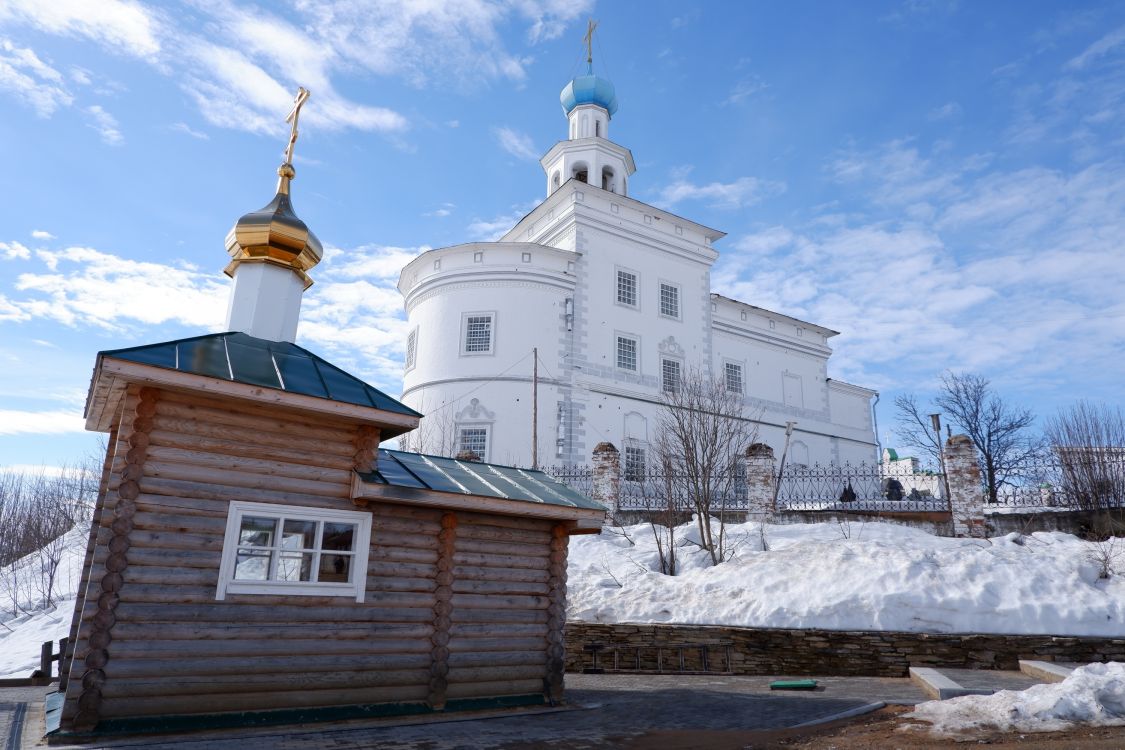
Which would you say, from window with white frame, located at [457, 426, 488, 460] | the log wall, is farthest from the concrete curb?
window with white frame, located at [457, 426, 488, 460]

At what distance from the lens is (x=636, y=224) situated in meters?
27.3

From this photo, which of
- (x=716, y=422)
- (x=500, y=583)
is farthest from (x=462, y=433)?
(x=500, y=583)

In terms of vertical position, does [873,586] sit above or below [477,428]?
below

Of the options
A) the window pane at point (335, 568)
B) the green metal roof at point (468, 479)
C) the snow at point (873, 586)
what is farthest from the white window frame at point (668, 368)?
the window pane at point (335, 568)

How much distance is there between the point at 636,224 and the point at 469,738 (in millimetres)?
22835

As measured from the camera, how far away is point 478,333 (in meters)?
24.6

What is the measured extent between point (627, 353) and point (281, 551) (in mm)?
19887

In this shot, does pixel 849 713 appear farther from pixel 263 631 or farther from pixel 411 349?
pixel 411 349

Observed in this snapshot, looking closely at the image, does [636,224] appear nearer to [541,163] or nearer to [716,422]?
[541,163]

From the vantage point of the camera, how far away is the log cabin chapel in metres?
6.30

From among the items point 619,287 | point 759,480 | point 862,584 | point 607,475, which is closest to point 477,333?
point 619,287

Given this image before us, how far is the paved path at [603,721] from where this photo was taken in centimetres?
616

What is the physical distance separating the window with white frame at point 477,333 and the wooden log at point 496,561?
16.0 metres

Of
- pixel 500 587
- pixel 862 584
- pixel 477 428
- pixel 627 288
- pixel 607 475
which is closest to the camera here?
pixel 500 587
